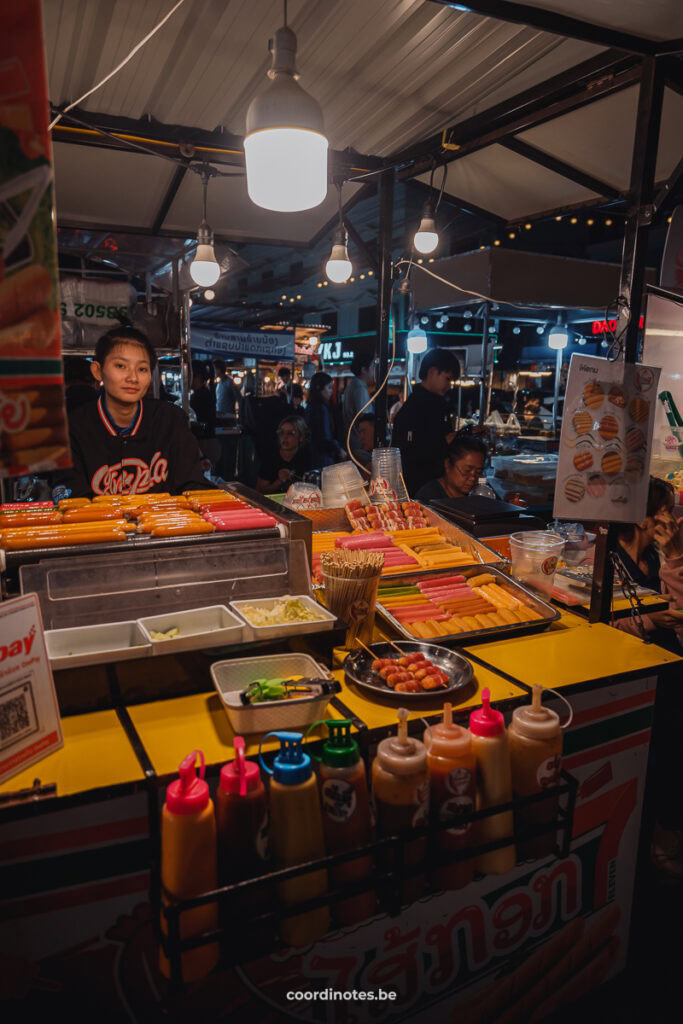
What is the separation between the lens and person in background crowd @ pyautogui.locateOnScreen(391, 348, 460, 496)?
576 cm

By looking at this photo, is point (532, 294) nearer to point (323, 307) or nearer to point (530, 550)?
point (530, 550)

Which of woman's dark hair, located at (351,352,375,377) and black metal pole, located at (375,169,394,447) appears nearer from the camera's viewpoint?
black metal pole, located at (375,169,394,447)

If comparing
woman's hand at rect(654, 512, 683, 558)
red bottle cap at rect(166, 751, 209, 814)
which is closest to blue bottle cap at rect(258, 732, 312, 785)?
red bottle cap at rect(166, 751, 209, 814)

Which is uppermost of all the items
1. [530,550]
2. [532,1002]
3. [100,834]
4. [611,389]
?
[611,389]

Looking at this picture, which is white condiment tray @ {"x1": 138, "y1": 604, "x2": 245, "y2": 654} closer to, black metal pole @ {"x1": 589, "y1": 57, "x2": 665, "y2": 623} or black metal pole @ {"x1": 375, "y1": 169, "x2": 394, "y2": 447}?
black metal pole @ {"x1": 589, "y1": 57, "x2": 665, "y2": 623}

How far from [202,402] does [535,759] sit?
839 centimetres

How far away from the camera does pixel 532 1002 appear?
2334mm

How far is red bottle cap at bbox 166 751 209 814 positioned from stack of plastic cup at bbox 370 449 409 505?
2.57m

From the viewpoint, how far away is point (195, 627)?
2.21m

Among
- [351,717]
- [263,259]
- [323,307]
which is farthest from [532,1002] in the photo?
[263,259]

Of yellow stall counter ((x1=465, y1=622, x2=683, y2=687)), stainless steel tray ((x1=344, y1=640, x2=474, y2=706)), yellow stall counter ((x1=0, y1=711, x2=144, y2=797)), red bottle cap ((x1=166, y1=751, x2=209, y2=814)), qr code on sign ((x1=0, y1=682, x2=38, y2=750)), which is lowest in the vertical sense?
yellow stall counter ((x1=465, y1=622, x2=683, y2=687))

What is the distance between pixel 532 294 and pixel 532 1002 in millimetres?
6402

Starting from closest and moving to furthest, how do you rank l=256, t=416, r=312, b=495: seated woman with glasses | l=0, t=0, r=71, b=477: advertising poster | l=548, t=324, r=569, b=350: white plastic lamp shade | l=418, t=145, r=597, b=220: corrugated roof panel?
l=0, t=0, r=71, b=477: advertising poster
l=418, t=145, r=597, b=220: corrugated roof panel
l=256, t=416, r=312, b=495: seated woman with glasses
l=548, t=324, r=569, b=350: white plastic lamp shade

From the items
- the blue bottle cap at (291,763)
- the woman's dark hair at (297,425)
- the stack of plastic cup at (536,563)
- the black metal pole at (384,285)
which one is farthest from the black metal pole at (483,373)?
the blue bottle cap at (291,763)
